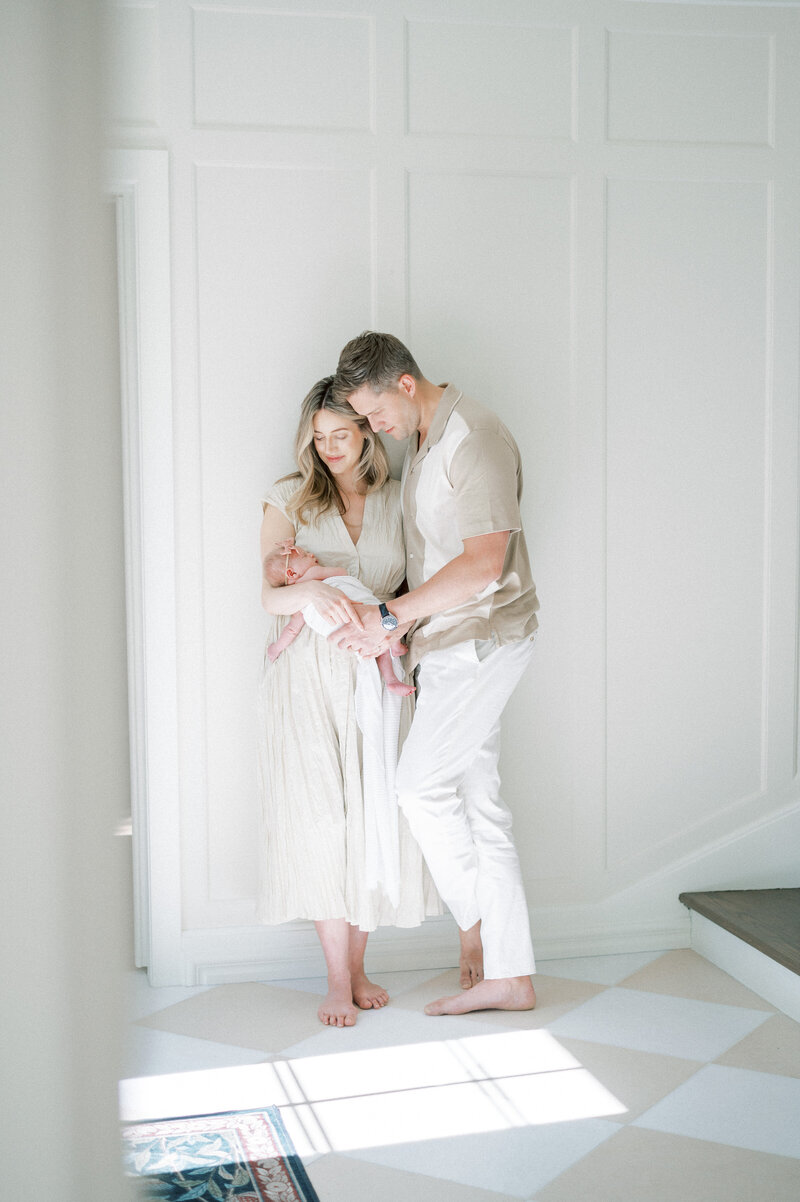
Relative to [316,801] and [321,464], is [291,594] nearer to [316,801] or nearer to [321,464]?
[321,464]

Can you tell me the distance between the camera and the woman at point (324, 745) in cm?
266

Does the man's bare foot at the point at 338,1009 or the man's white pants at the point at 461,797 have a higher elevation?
the man's white pants at the point at 461,797

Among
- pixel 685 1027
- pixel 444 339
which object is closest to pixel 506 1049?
pixel 685 1027

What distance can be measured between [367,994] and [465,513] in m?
1.34

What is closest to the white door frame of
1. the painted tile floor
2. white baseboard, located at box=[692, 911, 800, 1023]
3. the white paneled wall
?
the white paneled wall

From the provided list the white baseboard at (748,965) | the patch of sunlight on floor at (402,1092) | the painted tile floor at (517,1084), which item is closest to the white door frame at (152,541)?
the painted tile floor at (517,1084)

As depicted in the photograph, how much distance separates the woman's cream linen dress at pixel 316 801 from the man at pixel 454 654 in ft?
0.45

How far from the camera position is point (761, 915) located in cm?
292

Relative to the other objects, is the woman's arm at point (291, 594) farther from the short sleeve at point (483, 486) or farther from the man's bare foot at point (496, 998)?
the man's bare foot at point (496, 998)

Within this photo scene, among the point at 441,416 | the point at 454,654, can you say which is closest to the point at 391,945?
the point at 454,654

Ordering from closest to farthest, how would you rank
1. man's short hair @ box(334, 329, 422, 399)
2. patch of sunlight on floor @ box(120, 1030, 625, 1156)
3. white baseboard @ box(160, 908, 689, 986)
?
patch of sunlight on floor @ box(120, 1030, 625, 1156) → man's short hair @ box(334, 329, 422, 399) → white baseboard @ box(160, 908, 689, 986)

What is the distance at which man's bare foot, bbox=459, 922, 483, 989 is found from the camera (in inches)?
110

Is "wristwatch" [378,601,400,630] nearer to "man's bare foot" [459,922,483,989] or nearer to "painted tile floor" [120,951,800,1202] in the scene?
"man's bare foot" [459,922,483,989]

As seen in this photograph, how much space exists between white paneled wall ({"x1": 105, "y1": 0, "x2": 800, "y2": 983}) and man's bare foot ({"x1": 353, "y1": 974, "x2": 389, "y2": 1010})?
244mm
